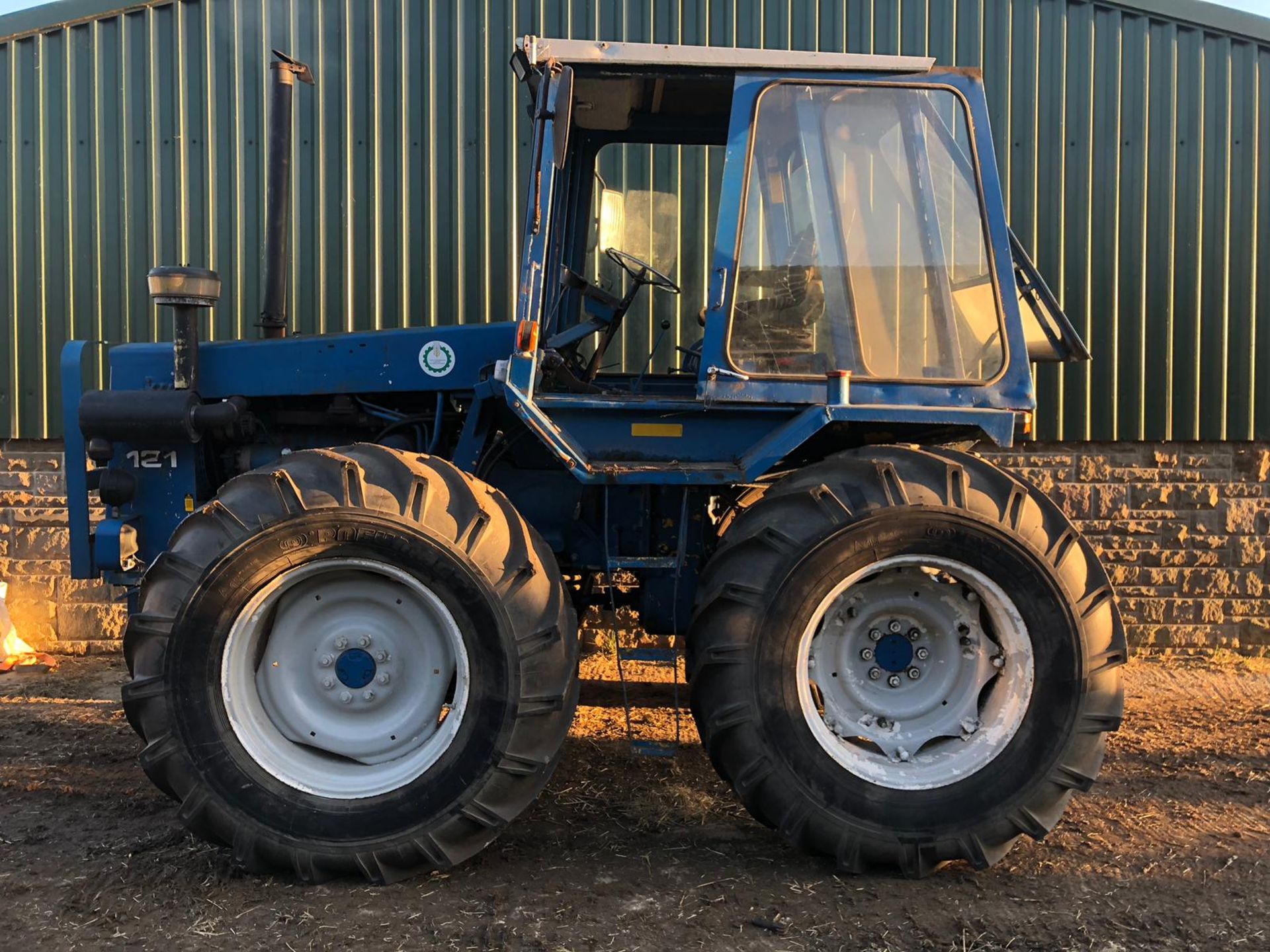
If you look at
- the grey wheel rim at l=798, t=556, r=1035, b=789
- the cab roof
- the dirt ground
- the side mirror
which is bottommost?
the dirt ground

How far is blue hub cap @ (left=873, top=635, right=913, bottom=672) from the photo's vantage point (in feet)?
11.9

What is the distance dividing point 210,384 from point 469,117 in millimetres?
3271

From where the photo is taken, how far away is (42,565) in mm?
6887

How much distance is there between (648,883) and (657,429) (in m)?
1.64

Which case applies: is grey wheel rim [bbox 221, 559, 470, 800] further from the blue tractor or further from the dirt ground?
the dirt ground

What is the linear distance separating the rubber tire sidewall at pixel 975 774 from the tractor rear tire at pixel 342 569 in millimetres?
745

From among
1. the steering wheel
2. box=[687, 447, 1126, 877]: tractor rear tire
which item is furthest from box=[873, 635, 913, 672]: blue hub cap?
the steering wheel

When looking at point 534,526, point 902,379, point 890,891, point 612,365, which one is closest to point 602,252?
point 612,365

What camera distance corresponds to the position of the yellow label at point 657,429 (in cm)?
369

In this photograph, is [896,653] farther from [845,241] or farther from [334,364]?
[334,364]

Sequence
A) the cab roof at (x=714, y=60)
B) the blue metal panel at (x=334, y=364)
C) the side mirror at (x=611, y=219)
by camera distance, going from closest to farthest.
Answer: the cab roof at (x=714, y=60) → the blue metal panel at (x=334, y=364) → the side mirror at (x=611, y=219)

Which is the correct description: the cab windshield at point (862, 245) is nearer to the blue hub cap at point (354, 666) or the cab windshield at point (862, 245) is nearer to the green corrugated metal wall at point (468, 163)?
the blue hub cap at point (354, 666)

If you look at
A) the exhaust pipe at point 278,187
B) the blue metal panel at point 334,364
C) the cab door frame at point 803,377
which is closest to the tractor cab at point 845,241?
the cab door frame at point 803,377

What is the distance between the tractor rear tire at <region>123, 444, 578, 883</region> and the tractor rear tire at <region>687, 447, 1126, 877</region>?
624 millimetres
